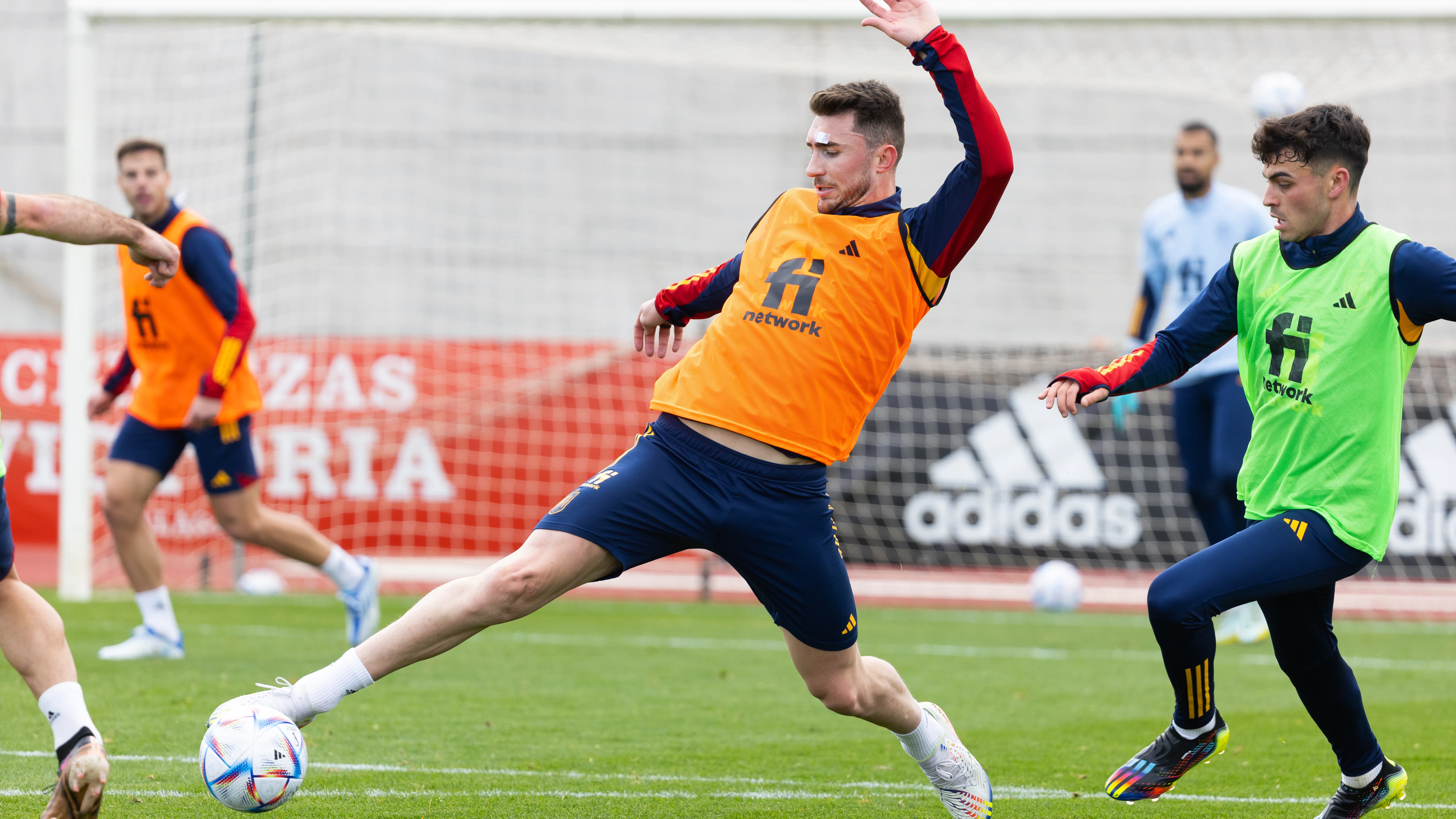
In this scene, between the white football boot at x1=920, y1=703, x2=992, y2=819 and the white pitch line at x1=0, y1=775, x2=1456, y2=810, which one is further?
the white pitch line at x1=0, y1=775, x2=1456, y2=810

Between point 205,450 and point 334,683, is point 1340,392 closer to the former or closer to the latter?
point 334,683

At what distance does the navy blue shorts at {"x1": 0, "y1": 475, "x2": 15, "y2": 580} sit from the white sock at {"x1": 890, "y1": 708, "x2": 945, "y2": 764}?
2.30 m

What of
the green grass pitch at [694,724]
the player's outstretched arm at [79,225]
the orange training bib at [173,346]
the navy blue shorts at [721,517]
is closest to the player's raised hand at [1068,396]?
the navy blue shorts at [721,517]

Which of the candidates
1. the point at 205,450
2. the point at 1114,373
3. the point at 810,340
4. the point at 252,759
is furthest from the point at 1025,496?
the point at 252,759

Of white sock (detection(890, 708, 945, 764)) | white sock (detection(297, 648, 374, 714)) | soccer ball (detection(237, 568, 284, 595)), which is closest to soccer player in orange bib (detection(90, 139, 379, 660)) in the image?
white sock (detection(297, 648, 374, 714))

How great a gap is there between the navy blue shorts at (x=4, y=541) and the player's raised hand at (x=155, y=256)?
1.99ft

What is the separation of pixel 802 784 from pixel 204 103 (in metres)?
9.16

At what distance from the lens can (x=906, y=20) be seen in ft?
12.0

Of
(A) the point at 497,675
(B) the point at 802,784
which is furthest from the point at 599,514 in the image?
(A) the point at 497,675

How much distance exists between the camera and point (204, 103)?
11.8 metres

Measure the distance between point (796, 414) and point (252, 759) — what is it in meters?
1.53

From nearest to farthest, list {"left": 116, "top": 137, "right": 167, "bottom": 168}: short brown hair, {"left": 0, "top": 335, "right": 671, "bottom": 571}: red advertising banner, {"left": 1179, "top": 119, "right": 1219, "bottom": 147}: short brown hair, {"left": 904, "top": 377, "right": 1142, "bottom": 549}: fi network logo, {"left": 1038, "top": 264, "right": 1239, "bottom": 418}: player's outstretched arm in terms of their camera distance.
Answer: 1. {"left": 1038, "top": 264, "right": 1239, "bottom": 418}: player's outstretched arm
2. {"left": 116, "top": 137, "right": 167, "bottom": 168}: short brown hair
3. {"left": 1179, "top": 119, "right": 1219, "bottom": 147}: short brown hair
4. {"left": 904, "top": 377, "right": 1142, "bottom": 549}: fi network logo
5. {"left": 0, "top": 335, "right": 671, "bottom": 571}: red advertising banner

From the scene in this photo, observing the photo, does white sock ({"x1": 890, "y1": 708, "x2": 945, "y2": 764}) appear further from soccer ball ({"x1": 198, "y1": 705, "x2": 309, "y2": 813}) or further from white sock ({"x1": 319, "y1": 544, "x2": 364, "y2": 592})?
white sock ({"x1": 319, "y1": 544, "x2": 364, "y2": 592})

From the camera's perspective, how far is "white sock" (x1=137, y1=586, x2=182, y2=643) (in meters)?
7.18
